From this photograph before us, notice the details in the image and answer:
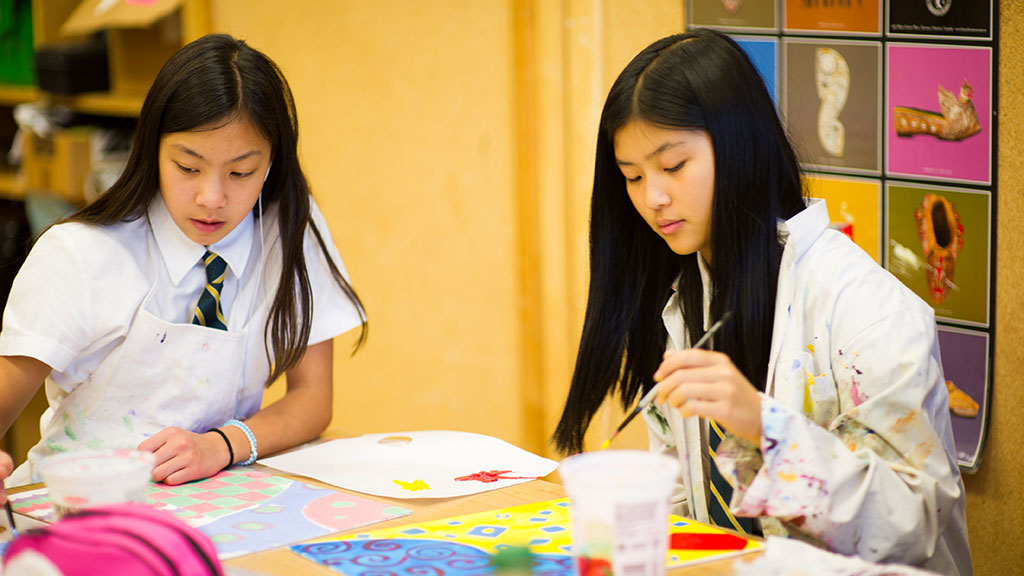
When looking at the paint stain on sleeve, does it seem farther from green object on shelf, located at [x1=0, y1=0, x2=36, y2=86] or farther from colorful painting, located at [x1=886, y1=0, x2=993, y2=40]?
green object on shelf, located at [x1=0, y1=0, x2=36, y2=86]

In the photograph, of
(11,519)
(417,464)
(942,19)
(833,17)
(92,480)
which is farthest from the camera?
(833,17)

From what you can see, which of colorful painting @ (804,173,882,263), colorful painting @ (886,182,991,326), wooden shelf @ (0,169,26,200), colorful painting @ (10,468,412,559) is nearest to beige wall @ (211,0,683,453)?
colorful painting @ (804,173,882,263)

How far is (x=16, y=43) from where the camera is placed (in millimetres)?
3580

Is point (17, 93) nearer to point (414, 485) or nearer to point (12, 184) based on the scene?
point (12, 184)

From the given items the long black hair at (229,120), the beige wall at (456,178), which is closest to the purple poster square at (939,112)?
the beige wall at (456,178)

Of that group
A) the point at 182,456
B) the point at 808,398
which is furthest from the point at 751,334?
the point at 182,456

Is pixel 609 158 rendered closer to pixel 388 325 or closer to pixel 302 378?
pixel 302 378

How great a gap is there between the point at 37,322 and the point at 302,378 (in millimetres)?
396

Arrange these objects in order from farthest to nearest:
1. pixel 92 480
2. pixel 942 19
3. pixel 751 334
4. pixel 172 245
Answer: pixel 942 19, pixel 172 245, pixel 751 334, pixel 92 480

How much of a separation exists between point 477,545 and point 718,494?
1.44 feet

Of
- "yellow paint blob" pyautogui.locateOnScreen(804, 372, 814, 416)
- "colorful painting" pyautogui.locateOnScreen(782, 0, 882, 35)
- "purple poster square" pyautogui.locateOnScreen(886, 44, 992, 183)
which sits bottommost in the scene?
"yellow paint blob" pyautogui.locateOnScreen(804, 372, 814, 416)

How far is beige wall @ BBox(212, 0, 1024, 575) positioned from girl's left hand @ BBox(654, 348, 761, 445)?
1.30 meters

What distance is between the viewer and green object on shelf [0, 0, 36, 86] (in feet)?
11.4

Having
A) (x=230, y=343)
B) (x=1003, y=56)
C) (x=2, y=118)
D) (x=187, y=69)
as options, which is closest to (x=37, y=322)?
(x=230, y=343)
